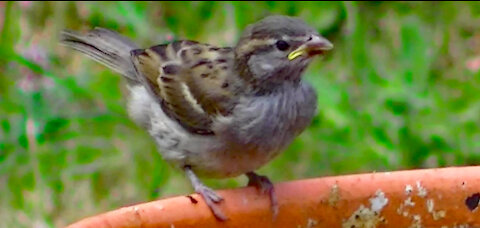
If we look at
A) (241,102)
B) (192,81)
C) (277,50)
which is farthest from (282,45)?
(192,81)

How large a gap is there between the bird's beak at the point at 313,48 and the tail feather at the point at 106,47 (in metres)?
0.80

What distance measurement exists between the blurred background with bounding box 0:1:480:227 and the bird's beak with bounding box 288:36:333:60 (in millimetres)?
1240

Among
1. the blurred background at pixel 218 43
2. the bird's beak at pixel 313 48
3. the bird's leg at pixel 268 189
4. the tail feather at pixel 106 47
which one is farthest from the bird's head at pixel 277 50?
the blurred background at pixel 218 43

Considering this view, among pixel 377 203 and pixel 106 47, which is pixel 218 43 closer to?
pixel 106 47

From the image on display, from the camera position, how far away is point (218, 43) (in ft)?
14.8

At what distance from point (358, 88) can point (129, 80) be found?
44.9 inches

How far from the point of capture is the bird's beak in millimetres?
2844

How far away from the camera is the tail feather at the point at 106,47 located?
3611 millimetres

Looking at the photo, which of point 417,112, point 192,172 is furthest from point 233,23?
point 192,172

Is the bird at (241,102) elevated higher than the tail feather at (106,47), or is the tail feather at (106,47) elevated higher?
the tail feather at (106,47)

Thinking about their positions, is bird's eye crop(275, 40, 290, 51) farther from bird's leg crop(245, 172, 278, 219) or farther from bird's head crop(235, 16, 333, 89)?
bird's leg crop(245, 172, 278, 219)

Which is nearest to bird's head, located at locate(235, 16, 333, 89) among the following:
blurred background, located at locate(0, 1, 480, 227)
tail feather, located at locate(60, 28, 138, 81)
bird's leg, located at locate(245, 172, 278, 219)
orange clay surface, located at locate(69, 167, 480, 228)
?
bird's leg, located at locate(245, 172, 278, 219)

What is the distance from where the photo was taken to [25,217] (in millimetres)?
4055

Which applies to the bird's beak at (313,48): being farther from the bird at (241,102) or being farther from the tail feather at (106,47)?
the tail feather at (106,47)
